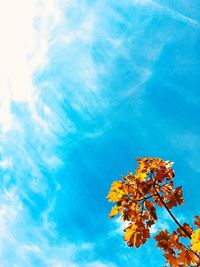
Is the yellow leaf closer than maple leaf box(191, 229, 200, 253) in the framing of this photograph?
No

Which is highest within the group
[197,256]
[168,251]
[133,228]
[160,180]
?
[160,180]

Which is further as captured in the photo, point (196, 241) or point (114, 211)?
point (114, 211)

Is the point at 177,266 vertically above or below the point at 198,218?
below

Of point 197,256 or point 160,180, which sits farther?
point 160,180

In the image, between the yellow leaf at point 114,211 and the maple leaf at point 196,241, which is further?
the yellow leaf at point 114,211

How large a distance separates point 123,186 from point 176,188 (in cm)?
109

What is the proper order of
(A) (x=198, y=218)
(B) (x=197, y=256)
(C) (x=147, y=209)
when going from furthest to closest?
(C) (x=147, y=209) → (A) (x=198, y=218) → (B) (x=197, y=256)

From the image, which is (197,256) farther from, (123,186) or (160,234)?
(123,186)

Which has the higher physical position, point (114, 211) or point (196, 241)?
point (114, 211)

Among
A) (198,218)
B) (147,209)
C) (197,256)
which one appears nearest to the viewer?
(197,256)

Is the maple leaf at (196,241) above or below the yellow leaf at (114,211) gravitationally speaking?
below

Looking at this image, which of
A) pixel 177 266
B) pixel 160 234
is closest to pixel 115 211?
pixel 160 234

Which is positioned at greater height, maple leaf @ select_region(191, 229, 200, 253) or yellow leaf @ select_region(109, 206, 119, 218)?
yellow leaf @ select_region(109, 206, 119, 218)

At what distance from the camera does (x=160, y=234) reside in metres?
7.10
